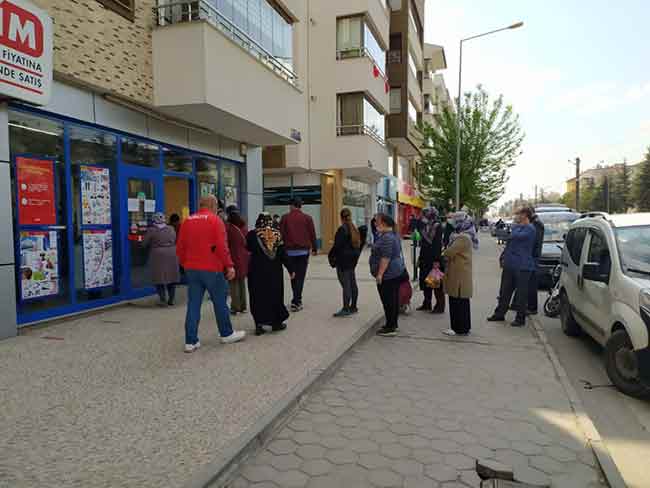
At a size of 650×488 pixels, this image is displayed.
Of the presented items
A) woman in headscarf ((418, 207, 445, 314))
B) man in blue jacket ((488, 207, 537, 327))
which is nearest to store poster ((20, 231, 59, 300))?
woman in headscarf ((418, 207, 445, 314))

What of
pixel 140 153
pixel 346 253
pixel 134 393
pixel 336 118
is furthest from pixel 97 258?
pixel 336 118

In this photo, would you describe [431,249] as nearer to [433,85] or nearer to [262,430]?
[262,430]

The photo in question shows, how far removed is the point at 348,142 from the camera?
779 inches

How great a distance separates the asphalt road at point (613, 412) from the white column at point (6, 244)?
6.69 meters

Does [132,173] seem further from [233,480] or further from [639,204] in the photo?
[639,204]

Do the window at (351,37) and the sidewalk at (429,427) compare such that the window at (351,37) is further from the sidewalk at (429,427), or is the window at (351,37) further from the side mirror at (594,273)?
the sidewalk at (429,427)

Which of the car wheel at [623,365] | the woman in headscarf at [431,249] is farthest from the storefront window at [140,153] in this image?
the car wheel at [623,365]

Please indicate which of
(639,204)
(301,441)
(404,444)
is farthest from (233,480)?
(639,204)

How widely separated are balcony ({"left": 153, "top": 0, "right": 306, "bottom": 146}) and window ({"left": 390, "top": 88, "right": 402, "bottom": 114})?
19.3 m

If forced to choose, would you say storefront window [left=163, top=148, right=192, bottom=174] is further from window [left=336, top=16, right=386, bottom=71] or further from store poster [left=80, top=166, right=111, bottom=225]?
window [left=336, top=16, right=386, bottom=71]

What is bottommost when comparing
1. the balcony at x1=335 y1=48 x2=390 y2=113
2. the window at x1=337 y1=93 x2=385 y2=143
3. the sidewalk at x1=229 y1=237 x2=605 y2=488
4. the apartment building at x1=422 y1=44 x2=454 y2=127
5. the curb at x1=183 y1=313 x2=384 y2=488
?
the sidewalk at x1=229 y1=237 x2=605 y2=488

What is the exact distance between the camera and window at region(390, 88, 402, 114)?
93.7 feet

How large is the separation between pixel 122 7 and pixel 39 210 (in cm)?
370

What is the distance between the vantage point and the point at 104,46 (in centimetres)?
739
